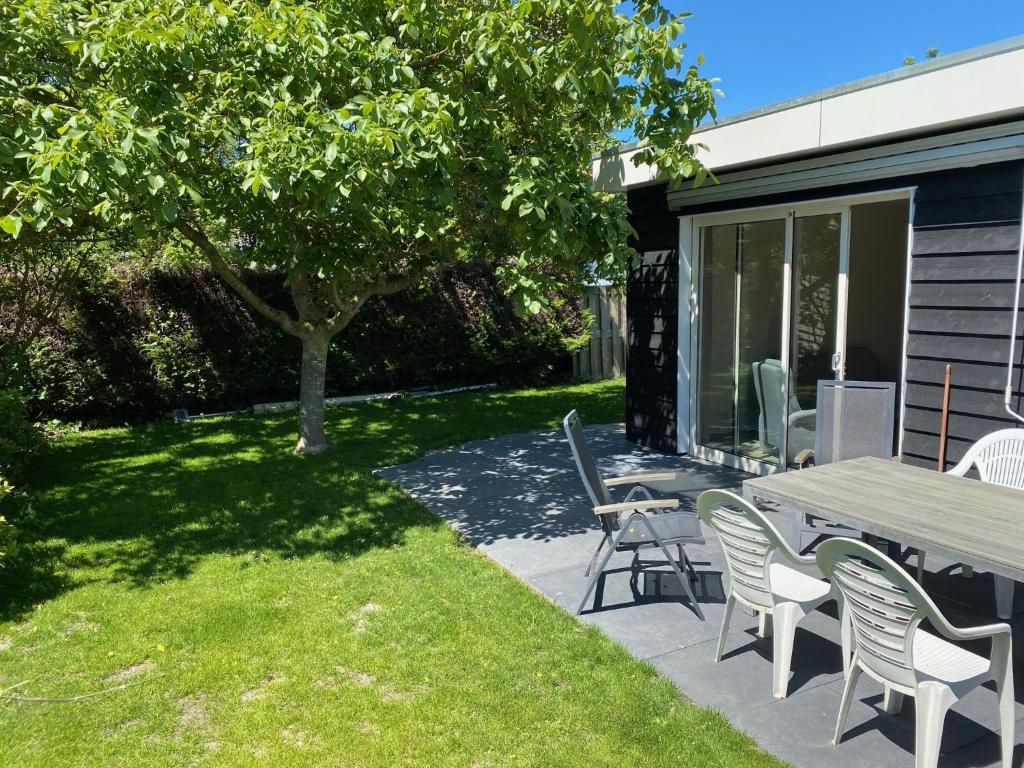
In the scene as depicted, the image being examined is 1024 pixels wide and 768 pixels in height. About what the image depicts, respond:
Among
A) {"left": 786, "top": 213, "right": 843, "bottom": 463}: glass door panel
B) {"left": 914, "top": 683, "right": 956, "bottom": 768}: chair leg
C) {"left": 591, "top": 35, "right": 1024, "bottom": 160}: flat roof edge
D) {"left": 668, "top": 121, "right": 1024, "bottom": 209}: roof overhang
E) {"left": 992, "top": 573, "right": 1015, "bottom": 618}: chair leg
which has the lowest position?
{"left": 992, "top": 573, "right": 1015, "bottom": 618}: chair leg

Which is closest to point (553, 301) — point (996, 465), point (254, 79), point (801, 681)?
point (254, 79)

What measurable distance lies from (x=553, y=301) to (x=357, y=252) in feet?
18.3

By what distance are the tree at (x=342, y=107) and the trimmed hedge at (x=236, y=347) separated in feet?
12.7

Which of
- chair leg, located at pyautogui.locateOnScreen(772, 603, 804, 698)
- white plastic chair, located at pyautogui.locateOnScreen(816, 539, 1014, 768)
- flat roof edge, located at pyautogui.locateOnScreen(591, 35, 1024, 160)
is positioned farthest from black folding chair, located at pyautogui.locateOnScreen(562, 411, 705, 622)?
flat roof edge, located at pyautogui.locateOnScreen(591, 35, 1024, 160)

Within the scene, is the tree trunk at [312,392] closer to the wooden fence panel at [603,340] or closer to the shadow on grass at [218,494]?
the shadow on grass at [218,494]

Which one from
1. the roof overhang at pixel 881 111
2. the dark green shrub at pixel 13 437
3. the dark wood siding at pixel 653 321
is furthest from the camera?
the dark wood siding at pixel 653 321

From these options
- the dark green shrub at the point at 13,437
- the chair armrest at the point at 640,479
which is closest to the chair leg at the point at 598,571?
the chair armrest at the point at 640,479

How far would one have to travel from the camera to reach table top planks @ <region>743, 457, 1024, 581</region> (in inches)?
102

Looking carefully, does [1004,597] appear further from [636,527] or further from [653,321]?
[653,321]

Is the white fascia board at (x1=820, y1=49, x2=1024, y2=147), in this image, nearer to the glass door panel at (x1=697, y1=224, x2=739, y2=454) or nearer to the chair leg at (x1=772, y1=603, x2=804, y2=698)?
the glass door panel at (x1=697, y1=224, x2=739, y2=454)

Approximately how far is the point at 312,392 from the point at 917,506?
228 inches

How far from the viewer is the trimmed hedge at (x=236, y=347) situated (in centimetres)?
893

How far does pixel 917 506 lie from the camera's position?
3.08m

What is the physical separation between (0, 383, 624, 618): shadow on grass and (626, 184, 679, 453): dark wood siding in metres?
1.81
